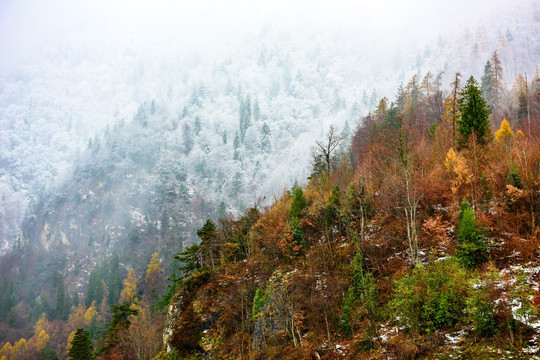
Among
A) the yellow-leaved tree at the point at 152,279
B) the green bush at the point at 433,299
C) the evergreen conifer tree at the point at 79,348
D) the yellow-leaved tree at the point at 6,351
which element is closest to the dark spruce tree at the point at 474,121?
the green bush at the point at 433,299

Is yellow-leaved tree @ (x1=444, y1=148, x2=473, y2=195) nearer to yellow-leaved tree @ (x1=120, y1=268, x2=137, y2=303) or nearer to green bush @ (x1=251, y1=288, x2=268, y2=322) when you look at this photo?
green bush @ (x1=251, y1=288, x2=268, y2=322)


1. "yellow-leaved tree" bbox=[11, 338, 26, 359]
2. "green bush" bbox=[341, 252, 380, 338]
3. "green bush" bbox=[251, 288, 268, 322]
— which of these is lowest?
"yellow-leaved tree" bbox=[11, 338, 26, 359]

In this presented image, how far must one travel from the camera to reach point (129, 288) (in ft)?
412

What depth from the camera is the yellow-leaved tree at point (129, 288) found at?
121m

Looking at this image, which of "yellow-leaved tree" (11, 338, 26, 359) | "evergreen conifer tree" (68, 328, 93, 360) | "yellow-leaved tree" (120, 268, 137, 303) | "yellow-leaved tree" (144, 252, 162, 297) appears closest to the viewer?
"evergreen conifer tree" (68, 328, 93, 360)

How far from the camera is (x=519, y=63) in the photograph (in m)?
105

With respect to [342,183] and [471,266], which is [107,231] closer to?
[342,183]

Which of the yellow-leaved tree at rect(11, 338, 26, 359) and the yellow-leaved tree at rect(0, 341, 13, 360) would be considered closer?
the yellow-leaved tree at rect(11, 338, 26, 359)

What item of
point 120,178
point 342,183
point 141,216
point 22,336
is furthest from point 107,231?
point 342,183

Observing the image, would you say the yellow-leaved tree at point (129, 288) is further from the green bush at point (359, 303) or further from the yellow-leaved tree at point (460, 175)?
the yellow-leaved tree at point (460, 175)

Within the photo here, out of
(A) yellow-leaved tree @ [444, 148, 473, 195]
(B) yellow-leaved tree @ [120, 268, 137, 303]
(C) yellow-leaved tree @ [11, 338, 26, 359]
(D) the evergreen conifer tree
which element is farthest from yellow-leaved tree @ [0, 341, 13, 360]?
(A) yellow-leaved tree @ [444, 148, 473, 195]

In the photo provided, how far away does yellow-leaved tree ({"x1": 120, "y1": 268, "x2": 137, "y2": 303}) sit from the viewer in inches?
4766

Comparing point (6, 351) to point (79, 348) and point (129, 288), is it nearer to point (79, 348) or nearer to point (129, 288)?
point (129, 288)

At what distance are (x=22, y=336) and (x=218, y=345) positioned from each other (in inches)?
5140
